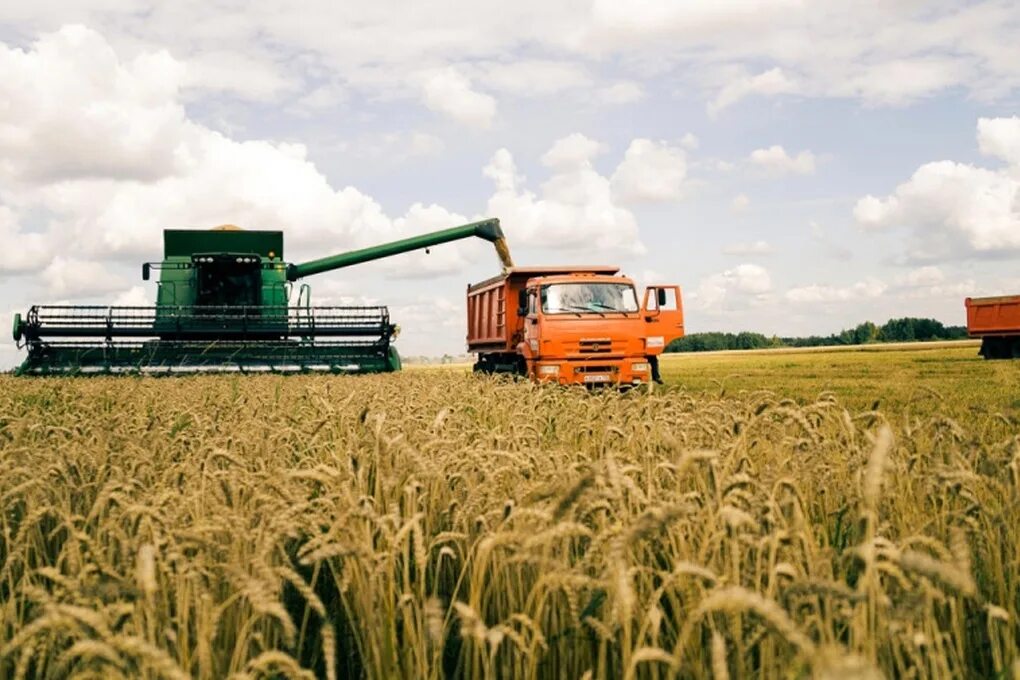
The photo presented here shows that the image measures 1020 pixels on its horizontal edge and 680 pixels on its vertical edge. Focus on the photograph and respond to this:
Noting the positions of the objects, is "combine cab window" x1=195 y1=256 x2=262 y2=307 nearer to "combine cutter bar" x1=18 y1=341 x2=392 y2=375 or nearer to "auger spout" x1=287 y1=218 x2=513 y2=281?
"combine cutter bar" x1=18 y1=341 x2=392 y2=375

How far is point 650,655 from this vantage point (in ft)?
5.78

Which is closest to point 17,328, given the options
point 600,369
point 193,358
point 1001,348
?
point 193,358

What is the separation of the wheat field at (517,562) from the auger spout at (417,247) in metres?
26.4

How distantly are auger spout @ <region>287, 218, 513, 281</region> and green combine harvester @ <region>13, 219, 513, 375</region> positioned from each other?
6570 mm

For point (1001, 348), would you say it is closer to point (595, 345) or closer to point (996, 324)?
point (996, 324)

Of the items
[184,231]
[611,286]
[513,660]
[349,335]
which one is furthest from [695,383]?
[513,660]

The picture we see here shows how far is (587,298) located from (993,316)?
2217 cm

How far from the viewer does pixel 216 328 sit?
72.1 feet

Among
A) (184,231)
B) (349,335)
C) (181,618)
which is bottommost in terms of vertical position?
(181,618)

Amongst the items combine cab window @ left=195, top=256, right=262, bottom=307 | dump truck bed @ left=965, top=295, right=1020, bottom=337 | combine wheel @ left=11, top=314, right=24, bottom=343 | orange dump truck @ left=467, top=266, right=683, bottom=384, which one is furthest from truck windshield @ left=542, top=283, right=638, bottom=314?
dump truck bed @ left=965, top=295, right=1020, bottom=337

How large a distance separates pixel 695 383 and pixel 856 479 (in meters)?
21.7

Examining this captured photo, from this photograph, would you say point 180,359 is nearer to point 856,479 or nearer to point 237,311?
point 237,311

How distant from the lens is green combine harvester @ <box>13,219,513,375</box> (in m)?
20.4

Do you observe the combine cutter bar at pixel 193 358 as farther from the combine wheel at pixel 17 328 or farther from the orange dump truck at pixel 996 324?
the orange dump truck at pixel 996 324
